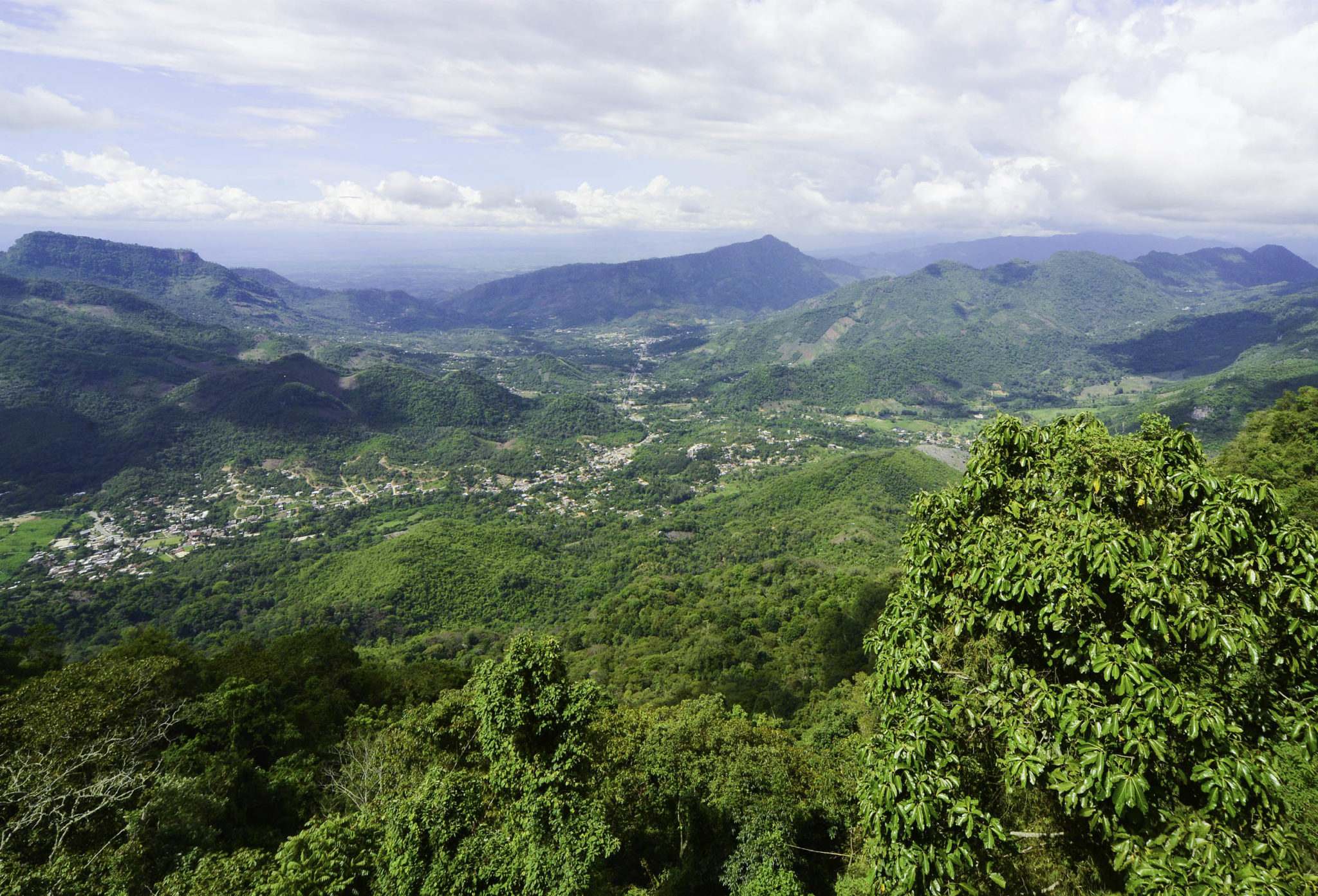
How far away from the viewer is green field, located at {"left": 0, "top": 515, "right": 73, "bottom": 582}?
257ft

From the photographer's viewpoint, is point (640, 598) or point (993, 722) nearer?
point (993, 722)

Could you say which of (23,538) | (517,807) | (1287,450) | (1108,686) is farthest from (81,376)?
(1287,450)

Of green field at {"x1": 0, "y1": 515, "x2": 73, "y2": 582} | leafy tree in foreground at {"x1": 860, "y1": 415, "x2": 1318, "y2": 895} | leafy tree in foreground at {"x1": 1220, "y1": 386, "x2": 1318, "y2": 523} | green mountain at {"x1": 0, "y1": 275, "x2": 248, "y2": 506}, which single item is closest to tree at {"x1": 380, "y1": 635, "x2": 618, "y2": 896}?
leafy tree in foreground at {"x1": 860, "y1": 415, "x2": 1318, "y2": 895}

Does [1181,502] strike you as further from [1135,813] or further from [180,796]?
[180,796]

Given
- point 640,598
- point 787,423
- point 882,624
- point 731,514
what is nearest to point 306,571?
point 640,598

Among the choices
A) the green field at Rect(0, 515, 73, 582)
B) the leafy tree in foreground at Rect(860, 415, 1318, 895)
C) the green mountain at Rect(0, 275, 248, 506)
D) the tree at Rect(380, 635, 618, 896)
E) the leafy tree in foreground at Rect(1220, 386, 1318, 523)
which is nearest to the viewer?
the leafy tree in foreground at Rect(860, 415, 1318, 895)

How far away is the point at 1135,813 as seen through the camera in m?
4.75

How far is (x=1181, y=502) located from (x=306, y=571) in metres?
98.1

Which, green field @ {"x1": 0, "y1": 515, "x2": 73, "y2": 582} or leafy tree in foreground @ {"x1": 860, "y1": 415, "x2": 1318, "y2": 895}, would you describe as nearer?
leafy tree in foreground @ {"x1": 860, "y1": 415, "x2": 1318, "y2": 895}

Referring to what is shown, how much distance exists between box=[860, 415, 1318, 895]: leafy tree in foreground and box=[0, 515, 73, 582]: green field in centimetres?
11636

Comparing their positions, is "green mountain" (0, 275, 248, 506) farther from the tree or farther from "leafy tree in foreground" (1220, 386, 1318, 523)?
"leafy tree in foreground" (1220, 386, 1318, 523)

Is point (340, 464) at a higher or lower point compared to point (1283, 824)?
lower

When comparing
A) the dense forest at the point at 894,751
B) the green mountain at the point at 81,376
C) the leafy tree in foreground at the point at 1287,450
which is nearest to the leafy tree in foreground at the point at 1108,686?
the dense forest at the point at 894,751

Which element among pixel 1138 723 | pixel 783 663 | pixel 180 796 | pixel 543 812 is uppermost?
pixel 1138 723
